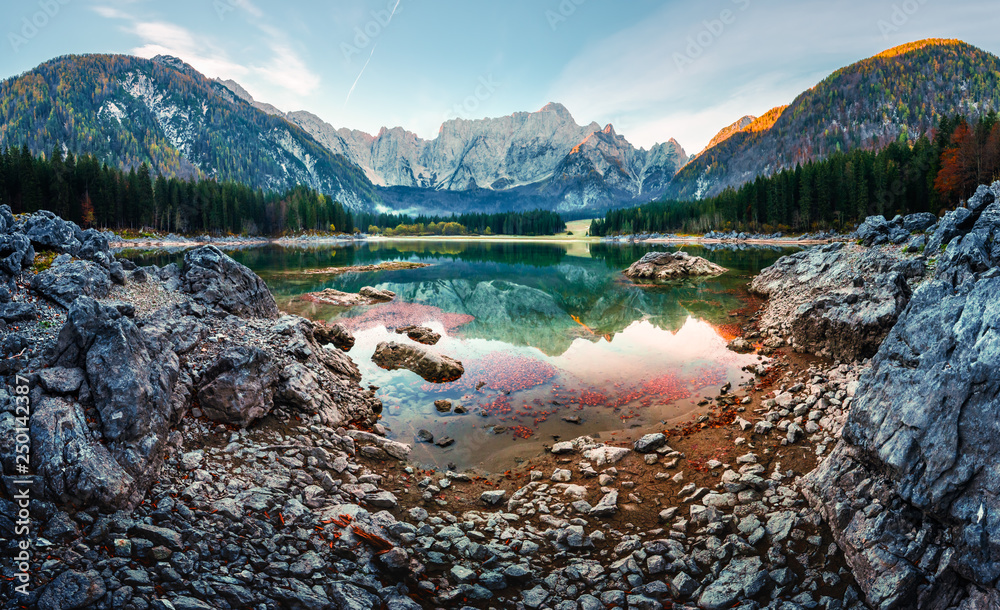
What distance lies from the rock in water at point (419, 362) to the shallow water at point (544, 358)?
46 centimetres

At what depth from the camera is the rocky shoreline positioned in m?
5.10

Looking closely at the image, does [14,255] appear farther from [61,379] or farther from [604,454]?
[604,454]

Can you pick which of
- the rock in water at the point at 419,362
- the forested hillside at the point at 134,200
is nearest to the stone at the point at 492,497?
the rock in water at the point at 419,362

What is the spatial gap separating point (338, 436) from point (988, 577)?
36.3 ft

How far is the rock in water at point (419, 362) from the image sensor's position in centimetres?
1669

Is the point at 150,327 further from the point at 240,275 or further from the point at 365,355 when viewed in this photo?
the point at 365,355

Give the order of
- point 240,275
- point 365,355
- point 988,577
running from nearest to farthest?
point 988,577 → point 240,275 → point 365,355

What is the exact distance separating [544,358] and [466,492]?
36.5 ft

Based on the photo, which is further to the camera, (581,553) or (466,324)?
(466,324)

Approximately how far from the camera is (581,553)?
265 inches

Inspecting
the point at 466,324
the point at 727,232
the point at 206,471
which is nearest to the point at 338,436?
the point at 206,471

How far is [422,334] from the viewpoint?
23.6 m

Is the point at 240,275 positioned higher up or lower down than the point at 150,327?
higher up

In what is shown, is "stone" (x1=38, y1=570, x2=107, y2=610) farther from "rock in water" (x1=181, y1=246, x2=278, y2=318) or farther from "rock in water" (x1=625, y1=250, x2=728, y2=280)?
"rock in water" (x1=625, y1=250, x2=728, y2=280)
